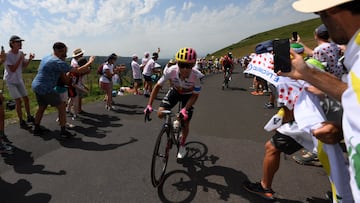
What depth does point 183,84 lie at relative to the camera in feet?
14.9

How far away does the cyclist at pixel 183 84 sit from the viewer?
3.98 meters

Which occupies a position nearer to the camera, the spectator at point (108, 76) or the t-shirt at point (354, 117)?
the t-shirt at point (354, 117)

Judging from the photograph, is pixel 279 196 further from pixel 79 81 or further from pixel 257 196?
pixel 79 81

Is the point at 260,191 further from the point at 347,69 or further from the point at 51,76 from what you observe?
the point at 51,76

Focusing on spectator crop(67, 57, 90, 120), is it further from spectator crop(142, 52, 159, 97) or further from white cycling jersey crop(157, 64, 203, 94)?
spectator crop(142, 52, 159, 97)

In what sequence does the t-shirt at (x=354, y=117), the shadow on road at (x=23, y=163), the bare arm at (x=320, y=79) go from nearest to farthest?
the t-shirt at (x=354, y=117), the bare arm at (x=320, y=79), the shadow on road at (x=23, y=163)

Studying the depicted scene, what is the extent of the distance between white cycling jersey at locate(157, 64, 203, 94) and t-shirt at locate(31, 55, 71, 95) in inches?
99.8

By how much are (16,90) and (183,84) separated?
4774 millimetres

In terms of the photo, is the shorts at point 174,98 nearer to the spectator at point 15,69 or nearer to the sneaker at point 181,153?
the sneaker at point 181,153

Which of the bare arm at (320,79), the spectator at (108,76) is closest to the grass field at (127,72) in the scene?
the spectator at (108,76)

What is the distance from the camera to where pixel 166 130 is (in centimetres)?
398

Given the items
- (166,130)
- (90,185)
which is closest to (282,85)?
(166,130)

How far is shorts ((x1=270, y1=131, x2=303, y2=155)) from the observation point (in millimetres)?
2852

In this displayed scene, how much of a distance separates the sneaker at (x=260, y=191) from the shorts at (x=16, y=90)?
6.15m
